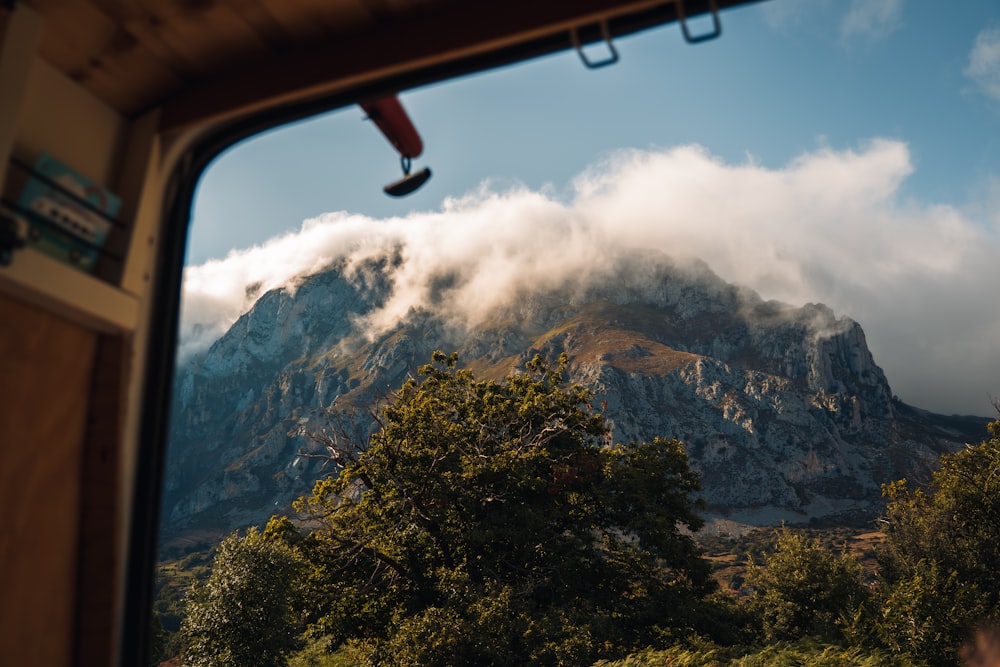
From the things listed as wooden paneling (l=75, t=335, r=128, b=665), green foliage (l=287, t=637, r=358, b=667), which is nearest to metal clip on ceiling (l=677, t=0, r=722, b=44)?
wooden paneling (l=75, t=335, r=128, b=665)

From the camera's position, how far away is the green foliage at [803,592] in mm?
27828

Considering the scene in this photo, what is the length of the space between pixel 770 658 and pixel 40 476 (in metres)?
19.2

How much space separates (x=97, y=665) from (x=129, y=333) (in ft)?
5.58

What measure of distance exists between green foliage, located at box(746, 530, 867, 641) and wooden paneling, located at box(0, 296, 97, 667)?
1184 inches

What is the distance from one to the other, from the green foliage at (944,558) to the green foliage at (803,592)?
80.5 inches

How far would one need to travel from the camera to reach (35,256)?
9.22ft

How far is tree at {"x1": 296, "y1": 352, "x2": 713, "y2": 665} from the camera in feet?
72.0

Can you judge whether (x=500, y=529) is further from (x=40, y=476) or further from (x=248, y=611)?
(x=40, y=476)

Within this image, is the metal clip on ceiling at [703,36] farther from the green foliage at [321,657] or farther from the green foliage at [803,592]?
the green foliage at [803,592]

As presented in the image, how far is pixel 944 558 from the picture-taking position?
29984mm

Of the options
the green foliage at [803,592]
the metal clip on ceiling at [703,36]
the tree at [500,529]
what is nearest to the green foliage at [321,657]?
the tree at [500,529]

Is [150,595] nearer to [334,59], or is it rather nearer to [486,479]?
[334,59]

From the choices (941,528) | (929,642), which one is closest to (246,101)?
(929,642)

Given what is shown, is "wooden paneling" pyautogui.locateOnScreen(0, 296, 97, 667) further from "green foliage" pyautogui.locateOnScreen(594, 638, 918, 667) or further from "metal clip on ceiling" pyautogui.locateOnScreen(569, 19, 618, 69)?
"green foliage" pyautogui.locateOnScreen(594, 638, 918, 667)
